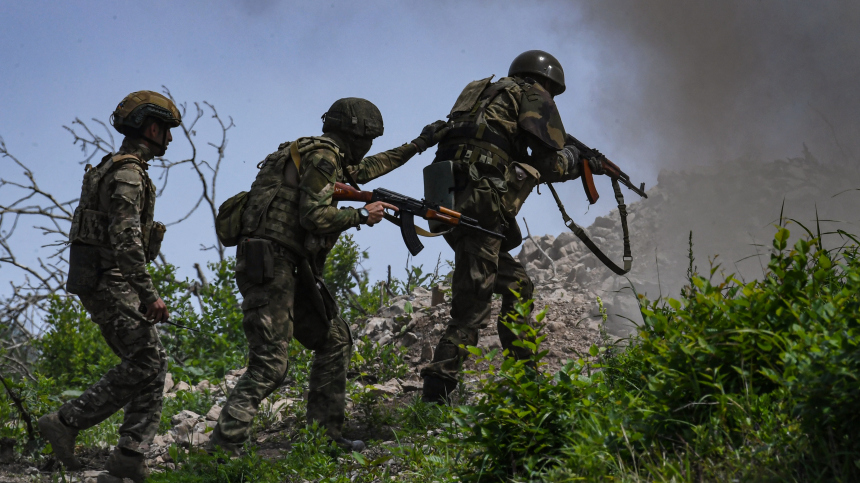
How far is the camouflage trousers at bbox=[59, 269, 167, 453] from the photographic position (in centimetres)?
446

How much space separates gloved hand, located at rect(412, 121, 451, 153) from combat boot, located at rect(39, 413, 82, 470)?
2.79 meters

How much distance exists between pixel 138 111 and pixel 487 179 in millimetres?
2198

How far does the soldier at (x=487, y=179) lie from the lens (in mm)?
4984

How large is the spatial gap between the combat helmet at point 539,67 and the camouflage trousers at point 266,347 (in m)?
2.19

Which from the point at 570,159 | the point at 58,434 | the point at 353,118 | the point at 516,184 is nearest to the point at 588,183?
the point at 570,159

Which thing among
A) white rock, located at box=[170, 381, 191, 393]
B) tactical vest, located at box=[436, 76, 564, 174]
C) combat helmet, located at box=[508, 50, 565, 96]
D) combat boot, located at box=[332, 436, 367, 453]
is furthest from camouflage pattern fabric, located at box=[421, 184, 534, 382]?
white rock, located at box=[170, 381, 191, 393]

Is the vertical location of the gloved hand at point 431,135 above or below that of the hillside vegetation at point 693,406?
above

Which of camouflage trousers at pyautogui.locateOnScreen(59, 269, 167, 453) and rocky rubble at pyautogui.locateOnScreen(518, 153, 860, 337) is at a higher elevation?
rocky rubble at pyautogui.locateOnScreen(518, 153, 860, 337)

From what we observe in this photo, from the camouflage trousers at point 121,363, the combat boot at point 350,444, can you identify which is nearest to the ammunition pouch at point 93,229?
the camouflage trousers at point 121,363

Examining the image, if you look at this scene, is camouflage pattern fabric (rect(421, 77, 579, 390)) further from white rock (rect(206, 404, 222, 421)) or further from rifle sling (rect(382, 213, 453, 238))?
white rock (rect(206, 404, 222, 421))

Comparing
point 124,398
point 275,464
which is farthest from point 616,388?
point 124,398

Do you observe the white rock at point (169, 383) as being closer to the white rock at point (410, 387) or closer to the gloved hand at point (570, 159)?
the white rock at point (410, 387)

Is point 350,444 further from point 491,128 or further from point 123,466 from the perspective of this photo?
point 491,128

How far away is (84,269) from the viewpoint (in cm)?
453
